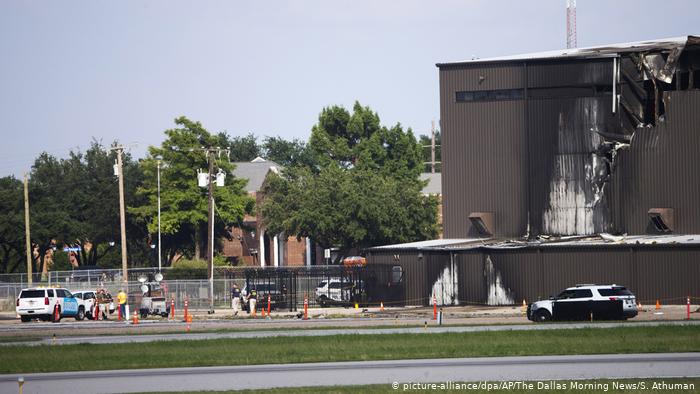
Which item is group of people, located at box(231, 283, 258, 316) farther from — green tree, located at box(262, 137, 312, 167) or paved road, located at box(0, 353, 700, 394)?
green tree, located at box(262, 137, 312, 167)

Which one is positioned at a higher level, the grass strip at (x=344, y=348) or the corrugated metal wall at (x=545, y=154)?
the corrugated metal wall at (x=545, y=154)

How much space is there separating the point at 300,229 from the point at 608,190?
138 ft

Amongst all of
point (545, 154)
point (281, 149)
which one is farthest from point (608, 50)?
point (281, 149)

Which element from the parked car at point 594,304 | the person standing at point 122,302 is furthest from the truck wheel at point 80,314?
the parked car at point 594,304

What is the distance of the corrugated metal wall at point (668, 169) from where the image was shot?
215ft

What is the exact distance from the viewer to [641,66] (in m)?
66.2

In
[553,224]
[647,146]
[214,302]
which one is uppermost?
[647,146]

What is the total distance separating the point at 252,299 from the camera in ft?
208

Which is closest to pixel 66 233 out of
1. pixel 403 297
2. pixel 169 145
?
pixel 169 145

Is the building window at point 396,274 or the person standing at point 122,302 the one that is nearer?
the person standing at point 122,302

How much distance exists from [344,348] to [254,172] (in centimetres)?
9225

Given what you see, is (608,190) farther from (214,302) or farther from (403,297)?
(214,302)

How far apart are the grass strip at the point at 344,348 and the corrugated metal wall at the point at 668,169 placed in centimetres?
2746

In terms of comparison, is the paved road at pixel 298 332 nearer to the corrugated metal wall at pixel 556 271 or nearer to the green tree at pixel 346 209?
the corrugated metal wall at pixel 556 271
